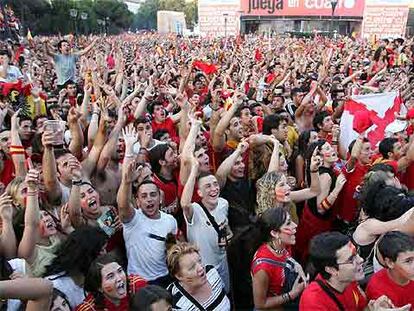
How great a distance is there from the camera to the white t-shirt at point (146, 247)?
3.32 m

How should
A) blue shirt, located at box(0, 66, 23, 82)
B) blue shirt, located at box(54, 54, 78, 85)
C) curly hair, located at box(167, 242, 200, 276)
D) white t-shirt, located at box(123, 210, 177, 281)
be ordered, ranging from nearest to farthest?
1. curly hair, located at box(167, 242, 200, 276)
2. white t-shirt, located at box(123, 210, 177, 281)
3. blue shirt, located at box(0, 66, 23, 82)
4. blue shirt, located at box(54, 54, 78, 85)

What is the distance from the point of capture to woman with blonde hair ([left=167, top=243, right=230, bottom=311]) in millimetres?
2787

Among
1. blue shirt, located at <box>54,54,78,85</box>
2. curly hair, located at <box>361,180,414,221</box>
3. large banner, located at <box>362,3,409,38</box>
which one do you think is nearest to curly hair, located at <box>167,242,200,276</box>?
curly hair, located at <box>361,180,414,221</box>

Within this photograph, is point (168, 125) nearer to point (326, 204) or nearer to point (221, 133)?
point (221, 133)

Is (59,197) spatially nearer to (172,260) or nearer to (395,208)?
(172,260)

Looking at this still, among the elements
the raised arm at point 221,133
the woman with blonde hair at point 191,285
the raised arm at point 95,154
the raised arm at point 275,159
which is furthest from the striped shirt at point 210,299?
the raised arm at point 221,133

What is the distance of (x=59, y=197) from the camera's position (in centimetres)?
377

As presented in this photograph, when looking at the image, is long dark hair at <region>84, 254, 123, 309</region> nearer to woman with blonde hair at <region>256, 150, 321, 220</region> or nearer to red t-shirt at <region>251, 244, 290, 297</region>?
red t-shirt at <region>251, 244, 290, 297</region>

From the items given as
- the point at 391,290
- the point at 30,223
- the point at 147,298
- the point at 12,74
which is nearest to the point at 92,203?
the point at 30,223

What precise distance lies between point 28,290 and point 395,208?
219 cm

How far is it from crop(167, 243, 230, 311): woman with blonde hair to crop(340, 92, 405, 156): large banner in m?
2.93

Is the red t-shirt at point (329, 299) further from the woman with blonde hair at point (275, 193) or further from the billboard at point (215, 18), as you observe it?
the billboard at point (215, 18)

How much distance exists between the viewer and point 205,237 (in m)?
Answer: 3.44

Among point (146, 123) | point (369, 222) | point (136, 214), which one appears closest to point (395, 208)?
point (369, 222)
